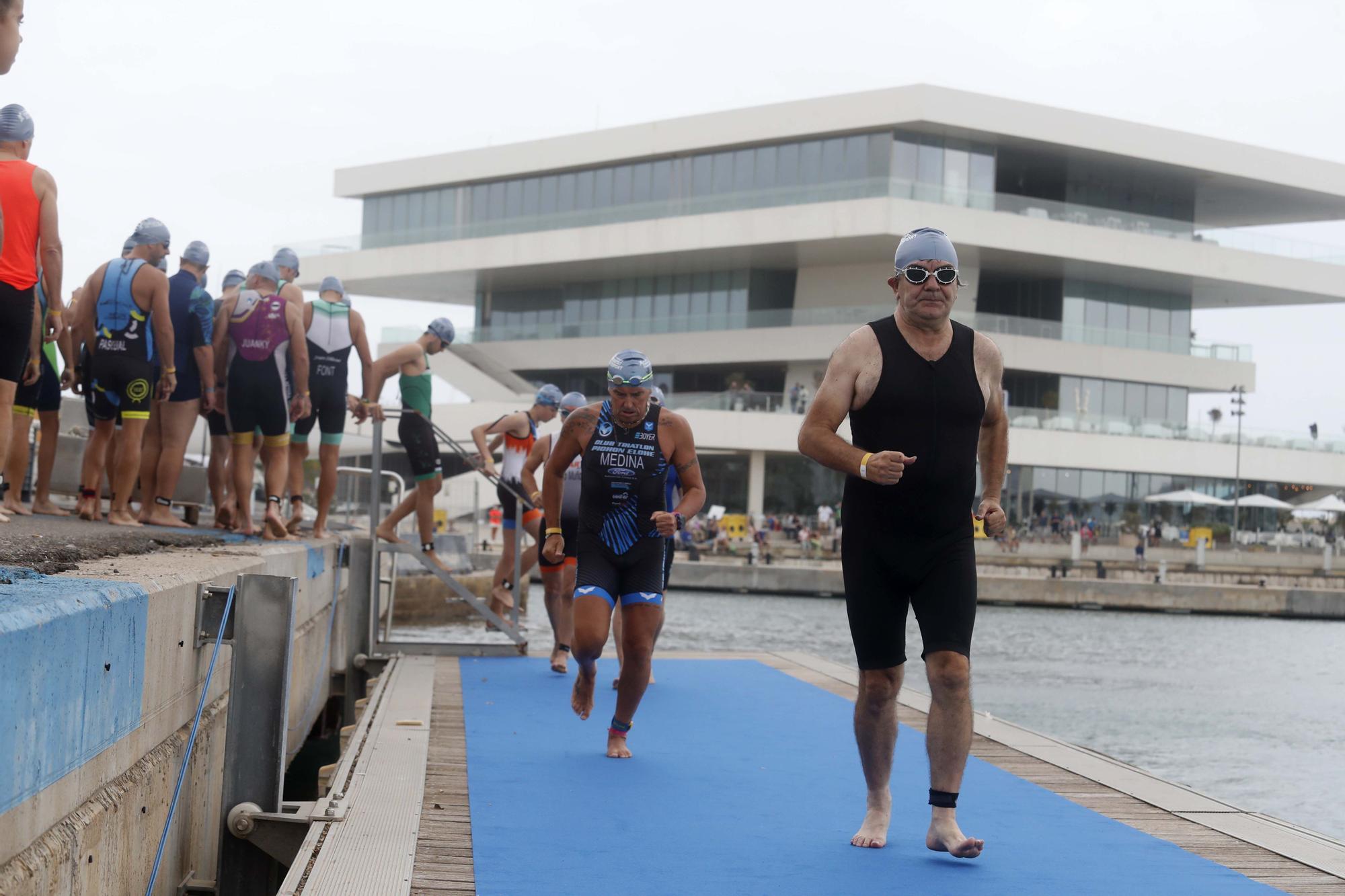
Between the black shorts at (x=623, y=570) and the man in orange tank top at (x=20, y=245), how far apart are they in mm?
2791

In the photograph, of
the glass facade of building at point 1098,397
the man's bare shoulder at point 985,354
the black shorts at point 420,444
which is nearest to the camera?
the man's bare shoulder at point 985,354

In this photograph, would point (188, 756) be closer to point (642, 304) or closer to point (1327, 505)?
point (1327, 505)

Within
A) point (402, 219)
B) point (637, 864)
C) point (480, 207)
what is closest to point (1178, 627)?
point (637, 864)

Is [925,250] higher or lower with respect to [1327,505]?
higher

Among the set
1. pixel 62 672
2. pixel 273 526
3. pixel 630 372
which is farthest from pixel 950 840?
pixel 273 526

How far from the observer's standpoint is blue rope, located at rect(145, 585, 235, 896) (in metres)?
4.83

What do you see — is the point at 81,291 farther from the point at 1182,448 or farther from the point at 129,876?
the point at 1182,448

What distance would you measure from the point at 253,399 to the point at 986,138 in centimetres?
4665

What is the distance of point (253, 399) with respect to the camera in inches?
422

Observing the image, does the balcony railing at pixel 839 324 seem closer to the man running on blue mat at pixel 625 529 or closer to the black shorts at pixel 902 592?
the man running on blue mat at pixel 625 529

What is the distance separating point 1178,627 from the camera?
32594mm

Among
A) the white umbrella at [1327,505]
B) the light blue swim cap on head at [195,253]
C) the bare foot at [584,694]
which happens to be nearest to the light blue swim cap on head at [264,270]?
the light blue swim cap on head at [195,253]

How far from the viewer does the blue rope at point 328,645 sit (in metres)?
11.5

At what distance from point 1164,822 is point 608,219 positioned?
177ft
